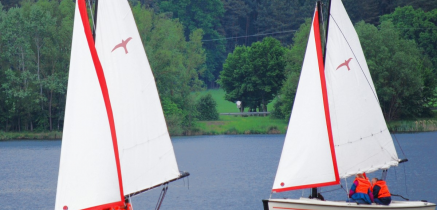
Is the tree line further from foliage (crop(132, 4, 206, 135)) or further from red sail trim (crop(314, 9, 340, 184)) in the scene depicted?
red sail trim (crop(314, 9, 340, 184))

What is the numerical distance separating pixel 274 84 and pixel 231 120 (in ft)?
28.1

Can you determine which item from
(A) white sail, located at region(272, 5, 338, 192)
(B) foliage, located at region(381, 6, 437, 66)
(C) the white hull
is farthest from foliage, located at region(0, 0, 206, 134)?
(C) the white hull

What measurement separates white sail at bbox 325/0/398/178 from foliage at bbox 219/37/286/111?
6106cm

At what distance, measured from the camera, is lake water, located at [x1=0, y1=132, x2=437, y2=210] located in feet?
109

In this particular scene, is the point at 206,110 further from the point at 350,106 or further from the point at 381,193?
the point at 381,193

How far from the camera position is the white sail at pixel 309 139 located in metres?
21.6

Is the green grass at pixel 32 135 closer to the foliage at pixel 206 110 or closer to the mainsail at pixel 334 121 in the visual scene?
the foliage at pixel 206 110

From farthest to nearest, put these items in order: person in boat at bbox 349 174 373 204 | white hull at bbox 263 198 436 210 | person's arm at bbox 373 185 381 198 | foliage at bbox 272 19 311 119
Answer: foliage at bbox 272 19 311 119, person in boat at bbox 349 174 373 204, person's arm at bbox 373 185 381 198, white hull at bbox 263 198 436 210

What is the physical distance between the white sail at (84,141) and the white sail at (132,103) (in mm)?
1055

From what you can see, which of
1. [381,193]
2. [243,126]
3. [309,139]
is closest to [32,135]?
[243,126]

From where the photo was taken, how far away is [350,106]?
2317 centimetres

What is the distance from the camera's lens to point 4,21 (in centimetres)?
7206

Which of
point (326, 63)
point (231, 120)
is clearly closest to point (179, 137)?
point (231, 120)

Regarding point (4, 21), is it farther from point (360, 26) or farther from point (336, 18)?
point (336, 18)
